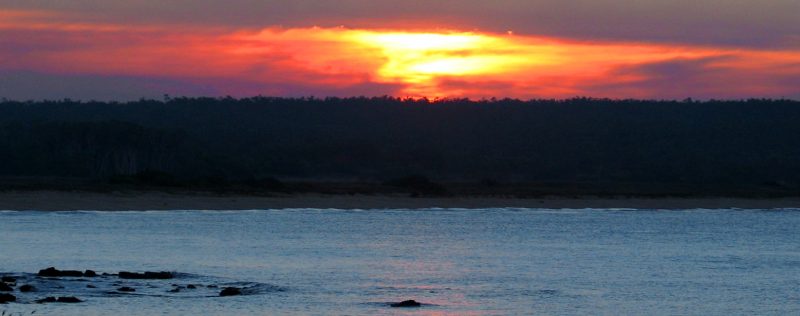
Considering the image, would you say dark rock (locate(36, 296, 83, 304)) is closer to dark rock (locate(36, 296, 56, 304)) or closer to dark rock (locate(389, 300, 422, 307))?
dark rock (locate(36, 296, 56, 304))

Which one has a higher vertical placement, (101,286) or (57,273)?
(57,273)

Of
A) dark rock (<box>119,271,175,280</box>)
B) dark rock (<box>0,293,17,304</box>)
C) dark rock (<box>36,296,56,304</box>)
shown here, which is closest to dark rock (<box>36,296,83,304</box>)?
dark rock (<box>36,296,56,304</box>)

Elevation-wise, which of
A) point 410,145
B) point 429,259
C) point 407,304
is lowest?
point 407,304

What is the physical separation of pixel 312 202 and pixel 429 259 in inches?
1142

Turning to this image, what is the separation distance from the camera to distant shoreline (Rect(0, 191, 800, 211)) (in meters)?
60.6

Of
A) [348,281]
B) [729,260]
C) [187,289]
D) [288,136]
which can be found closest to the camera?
[187,289]

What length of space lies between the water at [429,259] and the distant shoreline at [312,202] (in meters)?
1.99

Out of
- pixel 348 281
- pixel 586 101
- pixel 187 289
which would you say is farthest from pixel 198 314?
pixel 586 101

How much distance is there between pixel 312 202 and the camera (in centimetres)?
6694

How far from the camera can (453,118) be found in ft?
566

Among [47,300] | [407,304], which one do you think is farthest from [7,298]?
[407,304]

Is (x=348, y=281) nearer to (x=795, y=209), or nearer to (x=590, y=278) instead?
(x=590, y=278)

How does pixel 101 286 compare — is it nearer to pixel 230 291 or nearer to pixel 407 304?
pixel 230 291

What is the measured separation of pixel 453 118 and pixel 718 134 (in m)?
39.8
